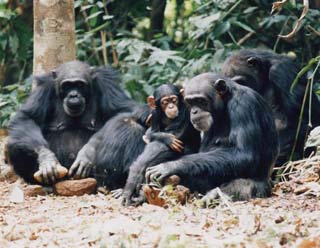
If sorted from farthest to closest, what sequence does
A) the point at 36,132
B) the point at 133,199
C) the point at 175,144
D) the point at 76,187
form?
1. the point at 36,132
2. the point at 76,187
3. the point at 175,144
4. the point at 133,199

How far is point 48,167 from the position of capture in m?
8.55

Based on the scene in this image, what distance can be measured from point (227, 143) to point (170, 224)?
201cm

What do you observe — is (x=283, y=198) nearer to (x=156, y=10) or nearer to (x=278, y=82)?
(x=278, y=82)

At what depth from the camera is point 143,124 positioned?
8.86 meters

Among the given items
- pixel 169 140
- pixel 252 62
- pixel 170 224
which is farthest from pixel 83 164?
pixel 170 224

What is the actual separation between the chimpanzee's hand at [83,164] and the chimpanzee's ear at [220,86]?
6.23 feet

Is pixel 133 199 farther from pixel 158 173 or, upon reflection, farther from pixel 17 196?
pixel 17 196

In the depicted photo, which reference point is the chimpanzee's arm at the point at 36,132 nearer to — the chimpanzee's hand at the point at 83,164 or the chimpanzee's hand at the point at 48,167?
the chimpanzee's hand at the point at 48,167

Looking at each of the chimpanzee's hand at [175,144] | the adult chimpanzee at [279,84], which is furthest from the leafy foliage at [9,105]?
the chimpanzee's hand at [175,144]

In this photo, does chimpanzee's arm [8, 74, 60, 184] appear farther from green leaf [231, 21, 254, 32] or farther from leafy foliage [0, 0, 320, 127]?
green leaf [231, 21, 254, 32]

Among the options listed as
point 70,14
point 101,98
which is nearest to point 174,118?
point 101,98

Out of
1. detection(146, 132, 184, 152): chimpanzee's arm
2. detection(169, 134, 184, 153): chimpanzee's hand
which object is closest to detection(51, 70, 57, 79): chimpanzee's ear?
detection(146, 132, 184, 152): chimpanzee's arm

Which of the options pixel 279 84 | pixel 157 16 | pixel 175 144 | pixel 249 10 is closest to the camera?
pixel 175 144

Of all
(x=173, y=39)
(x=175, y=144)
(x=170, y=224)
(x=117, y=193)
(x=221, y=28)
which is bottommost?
(x=117, y=193)
